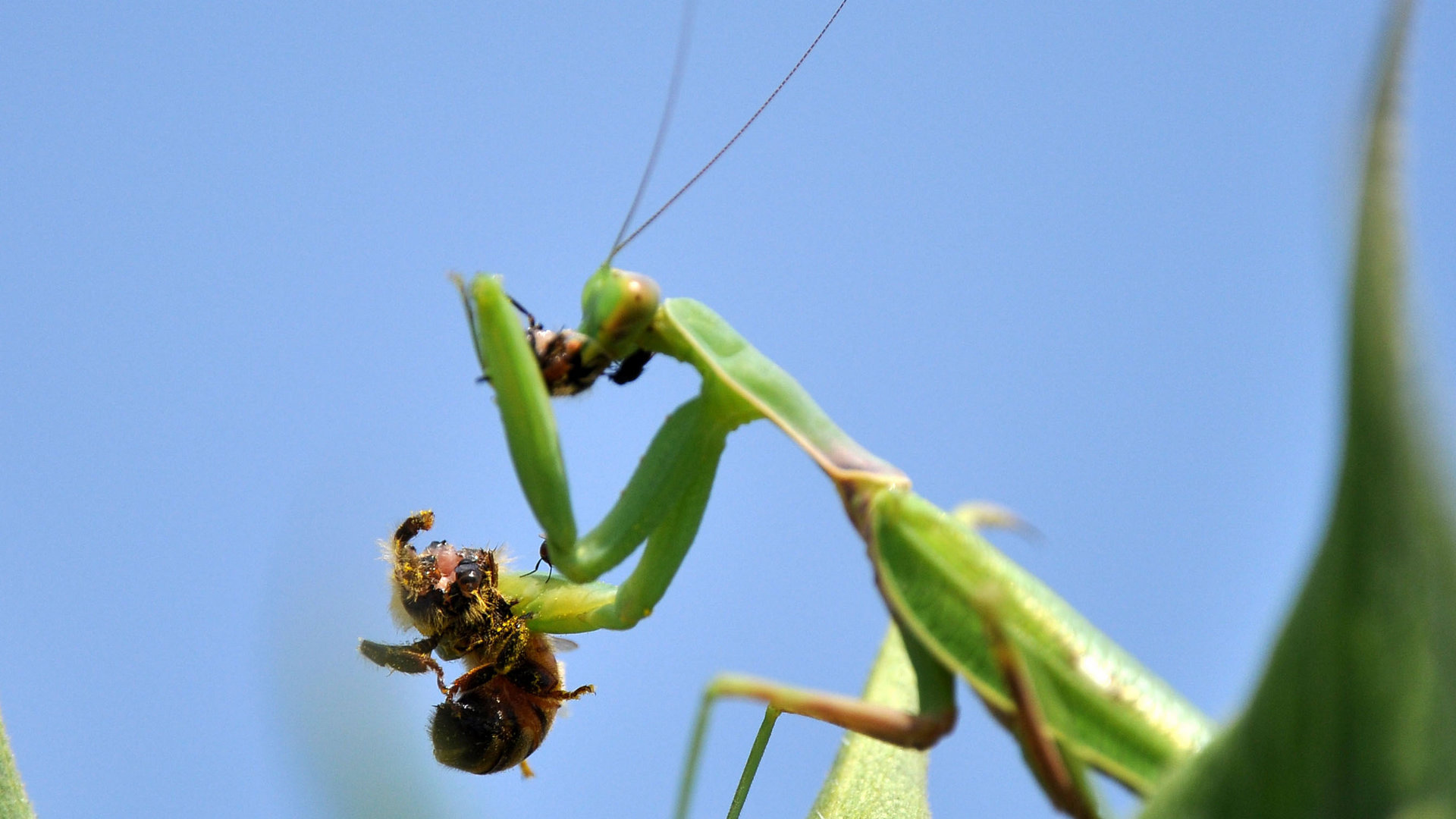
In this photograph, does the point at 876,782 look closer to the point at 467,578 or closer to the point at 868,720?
the point at 868,720


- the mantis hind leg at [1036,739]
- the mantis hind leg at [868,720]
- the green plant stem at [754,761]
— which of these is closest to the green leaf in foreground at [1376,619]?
the mantis hind leg at [1036,739]

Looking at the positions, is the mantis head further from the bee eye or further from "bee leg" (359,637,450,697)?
"bee leg" (359,637,450,697)

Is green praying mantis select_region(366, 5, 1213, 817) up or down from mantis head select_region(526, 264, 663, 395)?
down

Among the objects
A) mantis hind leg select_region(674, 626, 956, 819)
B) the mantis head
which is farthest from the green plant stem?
the mantis head

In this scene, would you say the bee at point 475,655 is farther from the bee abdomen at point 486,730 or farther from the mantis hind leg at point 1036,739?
the mantis hind leg at point 1036,739

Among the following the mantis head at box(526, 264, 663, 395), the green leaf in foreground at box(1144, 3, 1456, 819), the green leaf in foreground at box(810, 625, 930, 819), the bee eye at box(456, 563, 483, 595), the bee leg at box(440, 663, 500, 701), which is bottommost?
the green leaf in foreground at box(1144, 3, 1456, 819)
